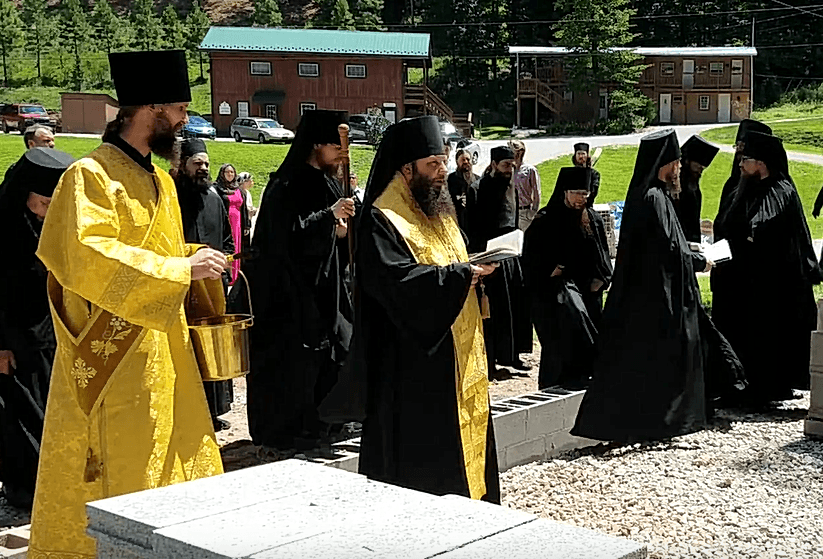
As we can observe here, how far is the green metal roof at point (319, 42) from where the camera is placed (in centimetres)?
5419

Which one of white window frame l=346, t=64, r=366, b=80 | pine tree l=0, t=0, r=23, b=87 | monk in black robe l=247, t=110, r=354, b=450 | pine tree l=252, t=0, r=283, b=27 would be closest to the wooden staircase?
white window frame l=346, t=64, r=366, b=80

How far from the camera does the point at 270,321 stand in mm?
7453

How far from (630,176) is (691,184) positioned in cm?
2513

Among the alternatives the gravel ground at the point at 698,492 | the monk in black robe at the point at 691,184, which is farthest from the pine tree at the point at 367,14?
the gravel ground at the point at 698,492

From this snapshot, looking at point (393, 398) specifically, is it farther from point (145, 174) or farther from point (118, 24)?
point (118, 24)

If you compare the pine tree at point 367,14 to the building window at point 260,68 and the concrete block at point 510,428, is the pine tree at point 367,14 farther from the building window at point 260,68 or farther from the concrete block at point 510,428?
the concrete block at point 510,428

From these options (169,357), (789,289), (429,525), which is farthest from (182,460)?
(789,289)

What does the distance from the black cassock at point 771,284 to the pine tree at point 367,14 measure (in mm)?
62814

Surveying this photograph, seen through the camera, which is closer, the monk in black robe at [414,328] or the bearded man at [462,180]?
the monk in black robe at [414,328]

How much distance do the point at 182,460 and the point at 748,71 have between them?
199 ft

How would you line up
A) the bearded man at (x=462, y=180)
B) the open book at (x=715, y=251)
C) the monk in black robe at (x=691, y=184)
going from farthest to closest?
1. the bearded man at (x=462, y=180)
2. the monk in black robe at (x=691, y=184)
3. the open book at (x=715, y=251)

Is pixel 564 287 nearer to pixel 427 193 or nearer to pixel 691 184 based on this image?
pixel 691 184

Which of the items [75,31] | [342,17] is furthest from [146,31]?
[342,17]

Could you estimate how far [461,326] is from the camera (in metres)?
5.57
